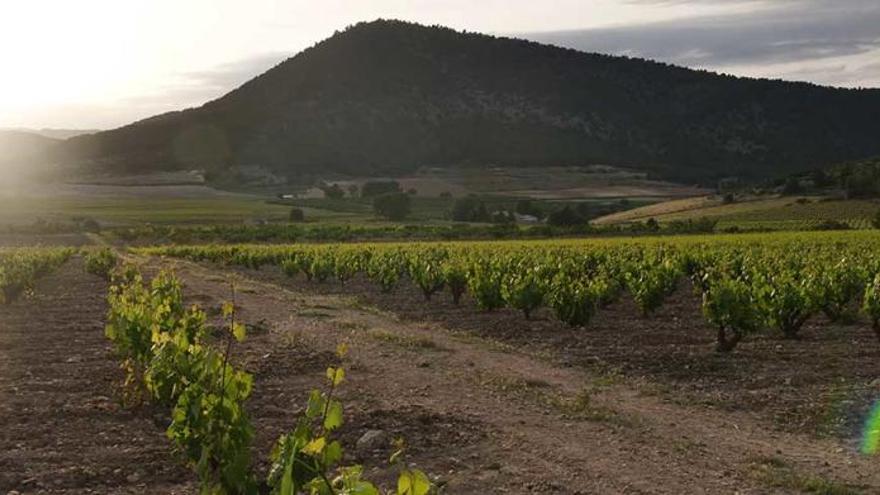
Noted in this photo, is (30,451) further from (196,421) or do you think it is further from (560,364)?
(560,364)

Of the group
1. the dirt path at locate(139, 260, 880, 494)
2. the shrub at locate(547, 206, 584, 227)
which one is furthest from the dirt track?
the shrub at locate(547, 206, 584, 227)

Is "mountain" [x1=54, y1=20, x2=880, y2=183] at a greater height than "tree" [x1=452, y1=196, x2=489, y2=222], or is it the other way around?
"mountain" [x1=54, y1=20, x2=880, y2=183]

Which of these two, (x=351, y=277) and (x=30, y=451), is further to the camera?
(x=351, y=277)

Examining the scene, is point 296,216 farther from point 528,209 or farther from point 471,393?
point 471,393

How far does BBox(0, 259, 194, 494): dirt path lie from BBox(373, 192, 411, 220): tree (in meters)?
90.3

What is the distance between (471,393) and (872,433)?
199 inches

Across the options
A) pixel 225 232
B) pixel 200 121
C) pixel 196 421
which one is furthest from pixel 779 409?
pixel 200 121

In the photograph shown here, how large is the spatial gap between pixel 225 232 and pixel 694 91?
119m

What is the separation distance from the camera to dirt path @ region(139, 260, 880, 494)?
856cm

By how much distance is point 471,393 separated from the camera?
12.5 meters

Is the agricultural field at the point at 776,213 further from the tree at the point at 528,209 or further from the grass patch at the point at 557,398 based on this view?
the grass patch at the point at 557,398

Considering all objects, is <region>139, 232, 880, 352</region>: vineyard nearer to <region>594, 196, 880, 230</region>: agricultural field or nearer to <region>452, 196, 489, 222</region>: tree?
<region>594, 196, 880, 230</region>: agricultural field

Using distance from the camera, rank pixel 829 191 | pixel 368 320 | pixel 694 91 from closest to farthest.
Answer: pixel 368 320
pixel 829 191
pixel 694 91

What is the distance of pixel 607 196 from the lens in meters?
137
